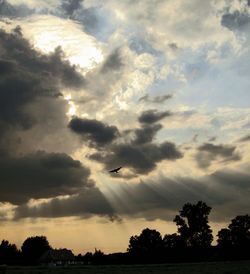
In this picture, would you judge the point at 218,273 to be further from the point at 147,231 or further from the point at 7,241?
the point at 7,241

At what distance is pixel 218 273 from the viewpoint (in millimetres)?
52125

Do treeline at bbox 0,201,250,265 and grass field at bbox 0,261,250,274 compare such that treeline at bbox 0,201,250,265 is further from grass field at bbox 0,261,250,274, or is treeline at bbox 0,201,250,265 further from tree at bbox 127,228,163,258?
grass field at bbox 0,261,250,274

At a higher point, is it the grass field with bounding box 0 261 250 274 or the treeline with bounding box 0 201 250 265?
the treeline with bounding box 0 201 250 265

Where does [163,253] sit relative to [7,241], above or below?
below

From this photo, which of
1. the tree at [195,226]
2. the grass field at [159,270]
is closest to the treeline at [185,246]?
the tree at [195,226]

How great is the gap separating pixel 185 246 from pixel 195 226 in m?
8.28

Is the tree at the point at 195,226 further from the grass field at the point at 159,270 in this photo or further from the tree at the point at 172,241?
the grass field at the point at 159,270

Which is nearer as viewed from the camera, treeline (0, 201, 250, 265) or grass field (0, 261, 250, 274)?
grass field (0, 261, 250, 274)

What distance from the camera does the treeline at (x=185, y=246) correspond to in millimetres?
105125

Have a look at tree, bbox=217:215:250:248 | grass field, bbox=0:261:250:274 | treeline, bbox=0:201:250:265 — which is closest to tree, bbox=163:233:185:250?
treeline, bbox=0:201:250:265

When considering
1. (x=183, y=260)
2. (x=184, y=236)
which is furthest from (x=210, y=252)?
(x=184, y=236)

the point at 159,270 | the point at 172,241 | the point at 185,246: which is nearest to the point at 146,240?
the point at 172,241

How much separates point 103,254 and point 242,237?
59.8m

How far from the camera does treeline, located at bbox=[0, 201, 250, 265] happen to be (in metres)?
105
